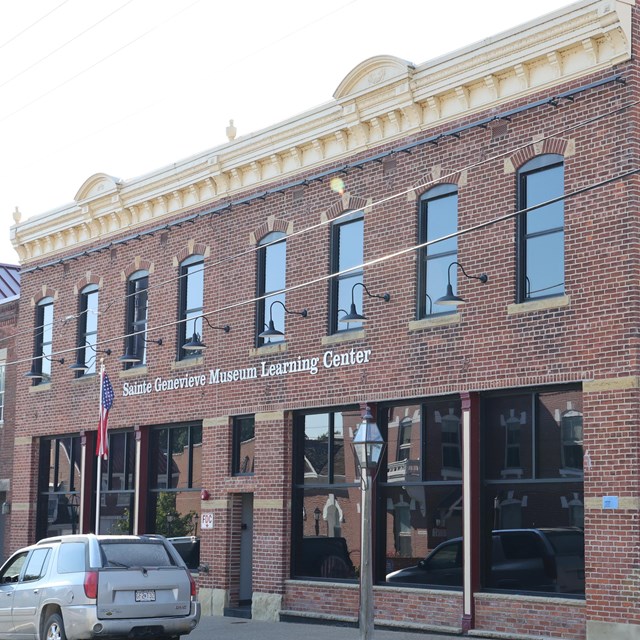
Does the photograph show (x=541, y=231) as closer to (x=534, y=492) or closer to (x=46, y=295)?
(x=534, y=492)

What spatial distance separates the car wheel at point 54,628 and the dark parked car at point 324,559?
6213mm

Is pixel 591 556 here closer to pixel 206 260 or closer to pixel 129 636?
pixel 129 636

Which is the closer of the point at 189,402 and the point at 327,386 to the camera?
the point at 327,386

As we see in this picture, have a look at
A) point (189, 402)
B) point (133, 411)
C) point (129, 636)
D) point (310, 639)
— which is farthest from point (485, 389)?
point (133, 411)

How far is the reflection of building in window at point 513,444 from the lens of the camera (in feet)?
58.3

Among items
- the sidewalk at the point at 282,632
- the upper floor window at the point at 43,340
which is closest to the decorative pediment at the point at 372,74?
the sidewalk at the point at 282,632

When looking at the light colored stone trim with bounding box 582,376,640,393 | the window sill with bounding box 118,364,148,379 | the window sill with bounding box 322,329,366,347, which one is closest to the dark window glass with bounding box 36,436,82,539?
the window sill with bounding box 118,364,148,379

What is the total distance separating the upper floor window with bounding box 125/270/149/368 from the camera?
26484mm

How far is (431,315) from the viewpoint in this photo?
1947cm

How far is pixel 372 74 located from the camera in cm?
2070

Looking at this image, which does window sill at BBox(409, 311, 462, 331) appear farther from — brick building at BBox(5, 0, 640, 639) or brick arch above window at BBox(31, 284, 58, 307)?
brick arch above window at BBox(31, 284, 58, 307)

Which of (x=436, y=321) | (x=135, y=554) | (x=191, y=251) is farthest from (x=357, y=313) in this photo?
(x=135, y=554)

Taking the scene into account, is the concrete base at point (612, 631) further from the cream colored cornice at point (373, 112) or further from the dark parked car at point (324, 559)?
the cream colored cornice at point (373, 112)

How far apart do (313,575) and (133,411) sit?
22.5 feet
